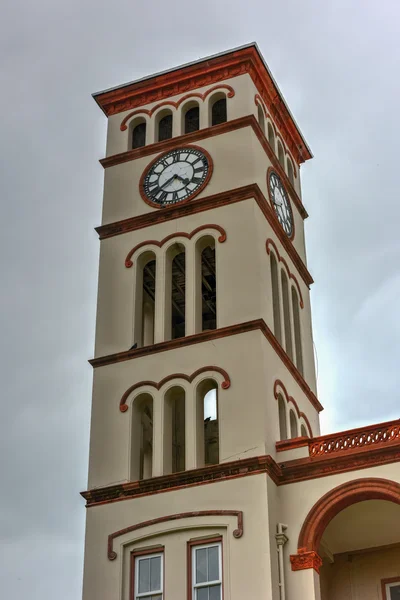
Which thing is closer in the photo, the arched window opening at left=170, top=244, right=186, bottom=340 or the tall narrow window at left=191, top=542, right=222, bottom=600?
the tall narrow window at left=191, top=542, right=222, bottom=600

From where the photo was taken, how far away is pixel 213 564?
95.2ft

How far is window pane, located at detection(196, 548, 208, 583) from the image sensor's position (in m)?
28.9

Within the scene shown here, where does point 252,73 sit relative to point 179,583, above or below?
above

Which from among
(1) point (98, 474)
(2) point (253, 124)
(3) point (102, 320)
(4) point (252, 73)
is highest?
(4) point (252, 73)

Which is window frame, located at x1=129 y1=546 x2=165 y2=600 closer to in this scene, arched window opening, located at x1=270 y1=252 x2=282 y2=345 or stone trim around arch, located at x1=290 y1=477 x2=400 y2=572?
stone trim around arch, located at x1=290 y1=477 x2=400 y2=572

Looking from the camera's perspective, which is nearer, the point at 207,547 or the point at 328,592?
the point at 207,547

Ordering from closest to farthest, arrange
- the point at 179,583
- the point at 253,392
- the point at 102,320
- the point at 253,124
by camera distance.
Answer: the point at 179,583 < the point at 253,392 < the point at 102,320 < the point at 253,124

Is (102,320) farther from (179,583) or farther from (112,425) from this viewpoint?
(179,583)

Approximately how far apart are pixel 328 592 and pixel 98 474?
7001mm

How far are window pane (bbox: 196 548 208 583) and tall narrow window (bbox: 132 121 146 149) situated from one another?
15.1 meters

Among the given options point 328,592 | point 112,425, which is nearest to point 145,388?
point 112,425

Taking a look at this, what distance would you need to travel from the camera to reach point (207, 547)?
96.3ft

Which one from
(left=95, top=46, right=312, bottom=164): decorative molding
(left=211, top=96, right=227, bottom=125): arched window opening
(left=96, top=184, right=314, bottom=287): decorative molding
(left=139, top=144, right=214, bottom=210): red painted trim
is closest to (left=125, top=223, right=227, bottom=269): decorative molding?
(left=96, top=184, right=314, bottom=287): decorative molding

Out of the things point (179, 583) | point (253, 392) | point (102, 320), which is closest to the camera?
point (179, 583)
